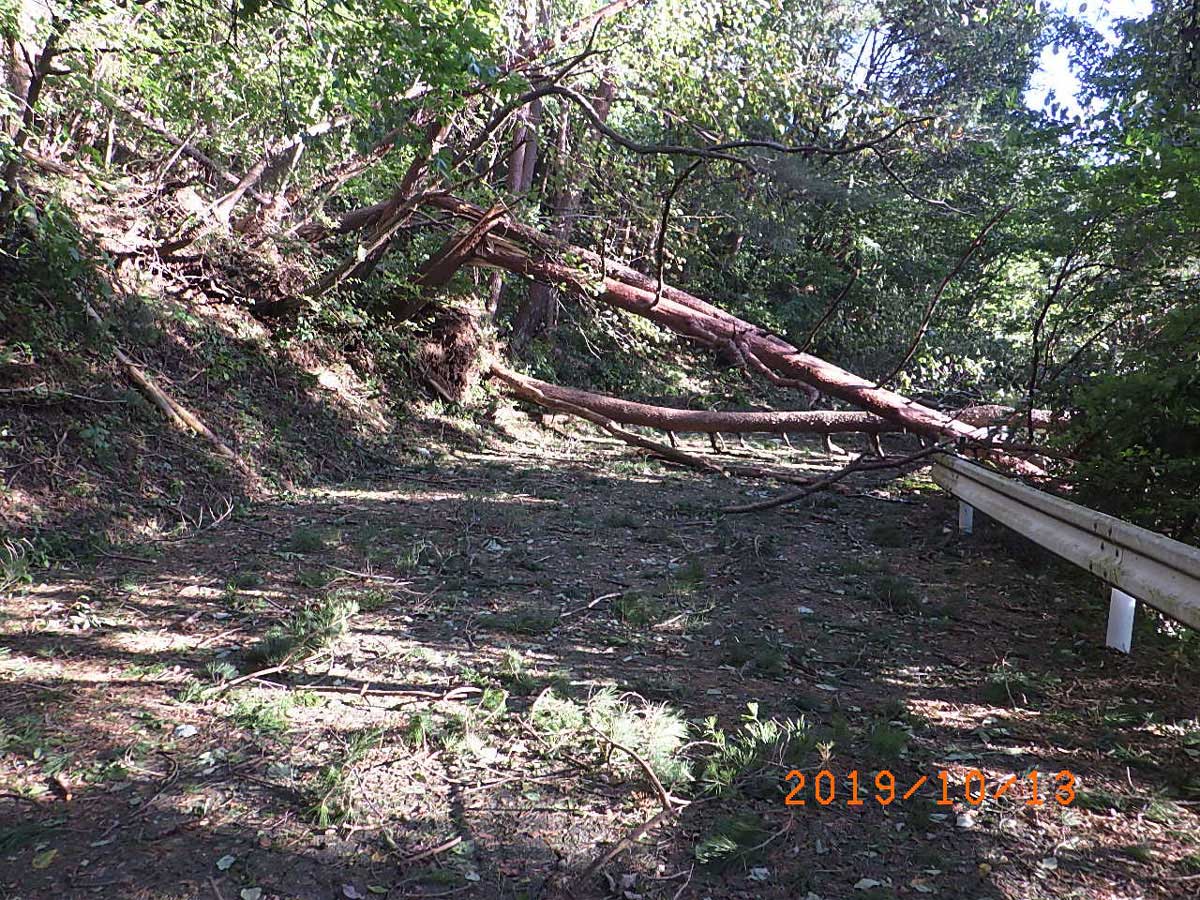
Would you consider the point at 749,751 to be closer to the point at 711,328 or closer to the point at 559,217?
the point at 711,328

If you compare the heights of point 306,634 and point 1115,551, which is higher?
point 1115,551

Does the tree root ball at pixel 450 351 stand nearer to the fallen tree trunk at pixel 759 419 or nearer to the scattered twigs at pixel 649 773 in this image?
the fallen tree trunk at pixel 759 419

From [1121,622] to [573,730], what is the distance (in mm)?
2800

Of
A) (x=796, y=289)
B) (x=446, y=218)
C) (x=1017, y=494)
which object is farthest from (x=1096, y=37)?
(x=1017, y=494)

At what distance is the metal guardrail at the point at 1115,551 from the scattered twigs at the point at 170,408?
20.1ft

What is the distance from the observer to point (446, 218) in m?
10.3

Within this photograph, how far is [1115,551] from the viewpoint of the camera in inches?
147

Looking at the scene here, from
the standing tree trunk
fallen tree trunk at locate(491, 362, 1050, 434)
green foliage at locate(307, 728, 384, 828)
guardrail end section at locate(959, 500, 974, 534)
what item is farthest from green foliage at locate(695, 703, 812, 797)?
the standing tree trunk

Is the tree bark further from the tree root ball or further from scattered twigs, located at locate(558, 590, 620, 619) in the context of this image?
scattered twigs, located at locate(558, 590, 620, 619)

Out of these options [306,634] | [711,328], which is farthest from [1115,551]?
[711,328]

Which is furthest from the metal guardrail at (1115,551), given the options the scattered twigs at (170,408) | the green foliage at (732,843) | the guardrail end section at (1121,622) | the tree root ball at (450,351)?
the tree root ball at (450,351)

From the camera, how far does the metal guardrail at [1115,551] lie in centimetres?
312

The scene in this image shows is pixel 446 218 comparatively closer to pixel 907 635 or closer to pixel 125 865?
pixel 907 635

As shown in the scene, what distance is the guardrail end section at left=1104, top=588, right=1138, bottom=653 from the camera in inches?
153
